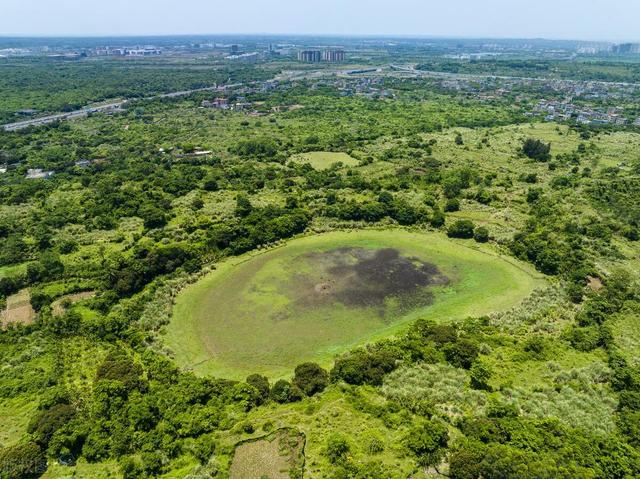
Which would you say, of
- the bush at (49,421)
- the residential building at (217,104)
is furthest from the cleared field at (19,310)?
the residential building at (217,104)

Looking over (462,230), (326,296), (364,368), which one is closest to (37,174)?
(326,296)

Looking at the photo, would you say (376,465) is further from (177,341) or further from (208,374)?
(177,341)

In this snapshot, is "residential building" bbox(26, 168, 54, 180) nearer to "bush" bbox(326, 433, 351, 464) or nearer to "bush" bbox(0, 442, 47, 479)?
"bush" bbox(0, 442, 47, 479)

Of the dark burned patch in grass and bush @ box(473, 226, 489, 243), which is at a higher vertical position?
bush @ box(473, 226, 489, 243)

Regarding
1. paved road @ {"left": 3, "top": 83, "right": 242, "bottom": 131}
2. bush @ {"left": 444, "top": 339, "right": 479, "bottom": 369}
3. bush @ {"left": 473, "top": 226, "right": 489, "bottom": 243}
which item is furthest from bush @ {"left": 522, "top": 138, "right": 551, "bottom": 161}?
paved road @ {"left": 3, "top": 83, "right": 242, "bottom": 131}

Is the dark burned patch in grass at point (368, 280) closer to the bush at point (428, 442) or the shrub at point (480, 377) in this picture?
the shrub at point (480, 377)

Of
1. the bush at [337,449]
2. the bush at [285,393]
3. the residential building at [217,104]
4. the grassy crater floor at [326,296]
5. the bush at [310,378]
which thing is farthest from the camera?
the residential building at [217,104]

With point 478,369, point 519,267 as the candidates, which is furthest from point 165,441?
point 519,267
